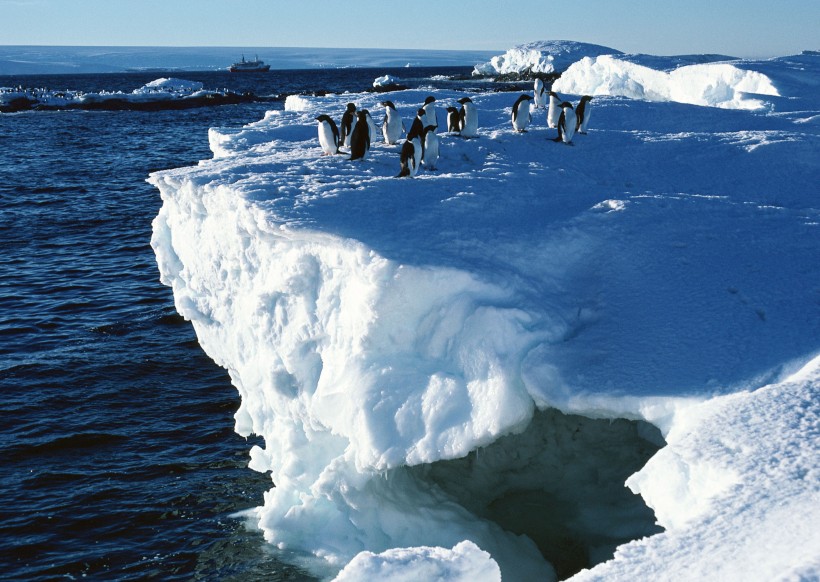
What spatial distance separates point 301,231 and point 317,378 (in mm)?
1313

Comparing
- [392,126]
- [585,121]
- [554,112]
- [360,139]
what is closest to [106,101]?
[554,112]

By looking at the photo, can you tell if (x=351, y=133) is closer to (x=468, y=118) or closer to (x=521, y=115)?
(x=468, y=118)

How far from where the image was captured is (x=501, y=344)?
580 cm

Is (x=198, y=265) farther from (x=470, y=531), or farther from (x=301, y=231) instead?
(x=470, y=531)

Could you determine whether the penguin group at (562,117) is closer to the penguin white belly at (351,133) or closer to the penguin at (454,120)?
the penguin at (454,120)

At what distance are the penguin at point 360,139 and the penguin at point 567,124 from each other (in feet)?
9.65

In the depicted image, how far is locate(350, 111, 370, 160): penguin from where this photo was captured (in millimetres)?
9375

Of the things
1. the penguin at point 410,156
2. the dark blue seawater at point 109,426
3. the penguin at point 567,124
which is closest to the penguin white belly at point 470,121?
the penguin at point 567,124

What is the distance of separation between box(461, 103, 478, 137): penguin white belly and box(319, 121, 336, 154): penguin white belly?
2.23 meters

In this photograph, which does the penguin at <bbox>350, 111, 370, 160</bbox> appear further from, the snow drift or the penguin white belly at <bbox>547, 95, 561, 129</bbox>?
the snow drift

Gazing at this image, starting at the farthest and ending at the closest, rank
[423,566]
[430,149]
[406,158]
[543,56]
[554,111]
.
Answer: [543,56]
[554,111]
[430,149]
[406,158]
[423,566]

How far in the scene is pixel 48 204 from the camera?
72.4 feet

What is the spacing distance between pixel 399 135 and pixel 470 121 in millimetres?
1049

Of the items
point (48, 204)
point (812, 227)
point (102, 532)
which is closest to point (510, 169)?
point (812, 227)
